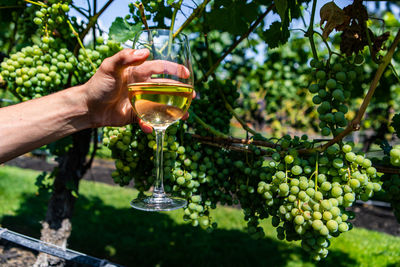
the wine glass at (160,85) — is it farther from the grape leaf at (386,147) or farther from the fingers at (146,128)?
the grape leaf at (386,147)

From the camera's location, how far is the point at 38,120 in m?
1.40

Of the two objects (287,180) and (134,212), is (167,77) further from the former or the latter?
(134,212)

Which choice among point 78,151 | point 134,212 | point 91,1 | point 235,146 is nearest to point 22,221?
point 134,212

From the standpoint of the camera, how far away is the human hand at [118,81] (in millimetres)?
1129

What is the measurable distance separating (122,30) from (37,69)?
53 centimetres

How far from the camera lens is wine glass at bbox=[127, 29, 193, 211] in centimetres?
112

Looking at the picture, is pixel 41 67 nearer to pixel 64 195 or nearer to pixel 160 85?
pixel 160 85

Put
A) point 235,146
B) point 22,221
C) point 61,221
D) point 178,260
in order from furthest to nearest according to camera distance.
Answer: point 22,221 < point 178,260 < point 61,221 < point 235,146

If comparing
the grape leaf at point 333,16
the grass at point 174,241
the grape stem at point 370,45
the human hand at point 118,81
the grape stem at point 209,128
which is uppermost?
the grape leaf at point 333,16

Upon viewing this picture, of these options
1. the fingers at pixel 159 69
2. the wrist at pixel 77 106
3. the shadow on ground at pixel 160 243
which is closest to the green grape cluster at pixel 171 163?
the wrist at pixel 77 106

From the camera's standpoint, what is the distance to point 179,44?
1.21m

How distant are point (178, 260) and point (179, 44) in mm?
2260

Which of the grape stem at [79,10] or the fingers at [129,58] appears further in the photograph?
the grape stem at [79,10]

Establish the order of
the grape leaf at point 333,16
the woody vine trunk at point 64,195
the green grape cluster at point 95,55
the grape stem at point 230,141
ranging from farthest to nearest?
the woody vine trunk at point 64,195, the green grape cluster at point 95,55, the grape stem at point 230,141, the grape leaf at point 333,16
